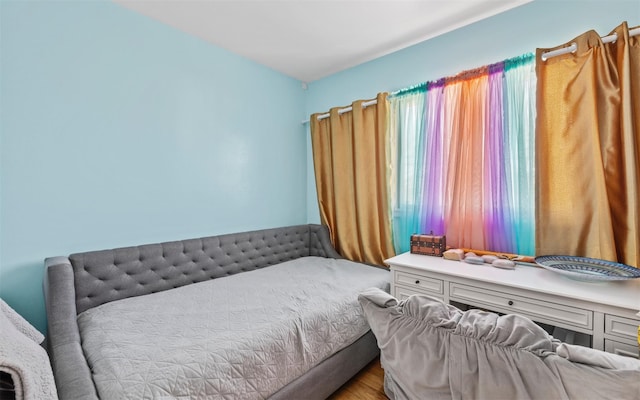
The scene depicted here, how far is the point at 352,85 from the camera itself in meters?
2.86

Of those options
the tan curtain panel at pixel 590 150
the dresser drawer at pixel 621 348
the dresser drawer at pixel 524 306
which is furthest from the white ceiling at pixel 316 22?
the dresser drawer at pixel 621 348

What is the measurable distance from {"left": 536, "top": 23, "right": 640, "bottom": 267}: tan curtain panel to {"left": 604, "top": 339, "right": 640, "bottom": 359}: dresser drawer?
0.55m

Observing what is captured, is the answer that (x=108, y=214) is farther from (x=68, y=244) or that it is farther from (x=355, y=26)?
(x=355, y=26)

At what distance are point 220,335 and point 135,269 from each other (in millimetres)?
964

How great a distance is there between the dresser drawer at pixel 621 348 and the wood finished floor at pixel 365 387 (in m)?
1.12

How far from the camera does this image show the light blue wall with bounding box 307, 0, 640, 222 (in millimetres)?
1664

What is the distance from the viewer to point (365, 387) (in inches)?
68.4

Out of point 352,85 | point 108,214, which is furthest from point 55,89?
point 352,85

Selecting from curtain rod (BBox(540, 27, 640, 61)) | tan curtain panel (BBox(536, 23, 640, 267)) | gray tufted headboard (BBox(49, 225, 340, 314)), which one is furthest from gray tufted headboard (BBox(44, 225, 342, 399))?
curtain rod (BBox(540, 27, 640, 61))

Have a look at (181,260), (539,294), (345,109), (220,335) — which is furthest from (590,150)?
(181,260)

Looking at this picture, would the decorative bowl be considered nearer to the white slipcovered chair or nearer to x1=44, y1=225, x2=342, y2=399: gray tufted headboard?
the white slipcovered chair

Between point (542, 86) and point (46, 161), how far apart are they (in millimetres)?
3138

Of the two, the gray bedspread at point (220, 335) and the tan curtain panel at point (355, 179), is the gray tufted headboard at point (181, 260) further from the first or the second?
the tan curtain panel at point (355, 179)

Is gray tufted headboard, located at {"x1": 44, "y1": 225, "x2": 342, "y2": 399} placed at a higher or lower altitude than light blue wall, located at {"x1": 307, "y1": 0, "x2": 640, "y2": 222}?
lower
